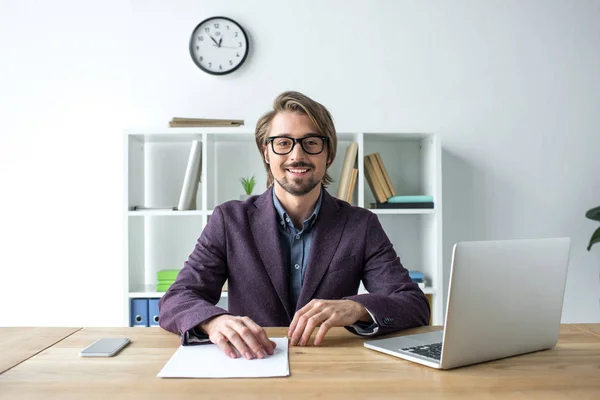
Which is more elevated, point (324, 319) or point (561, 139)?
point (561, 139)

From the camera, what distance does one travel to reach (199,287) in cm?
163

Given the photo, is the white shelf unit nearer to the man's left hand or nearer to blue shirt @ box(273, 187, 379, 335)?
blue shirt @ box(273, 187, 379, 335)

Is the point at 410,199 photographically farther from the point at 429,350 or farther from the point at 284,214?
the point at 429,350

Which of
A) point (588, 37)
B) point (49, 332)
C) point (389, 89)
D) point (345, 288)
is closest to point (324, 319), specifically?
point (345, 288)

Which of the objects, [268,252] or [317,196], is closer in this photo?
[268,252]

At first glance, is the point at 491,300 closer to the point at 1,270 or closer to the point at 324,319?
the point at 324,319

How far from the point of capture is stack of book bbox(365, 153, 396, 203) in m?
2.79

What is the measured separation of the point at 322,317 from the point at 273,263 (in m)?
0.50

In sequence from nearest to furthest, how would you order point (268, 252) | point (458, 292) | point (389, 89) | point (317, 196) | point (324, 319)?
1. point (458, 292)
2. point (324, 319)
3. point (268, 252)
4. point (317, 196)
5. point (389, 89)

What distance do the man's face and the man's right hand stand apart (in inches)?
26.8

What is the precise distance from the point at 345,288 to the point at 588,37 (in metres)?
2.33

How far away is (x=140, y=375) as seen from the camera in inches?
38.2

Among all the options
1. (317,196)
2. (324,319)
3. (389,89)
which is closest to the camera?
(324,319)

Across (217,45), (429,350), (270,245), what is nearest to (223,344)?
(429,350)
